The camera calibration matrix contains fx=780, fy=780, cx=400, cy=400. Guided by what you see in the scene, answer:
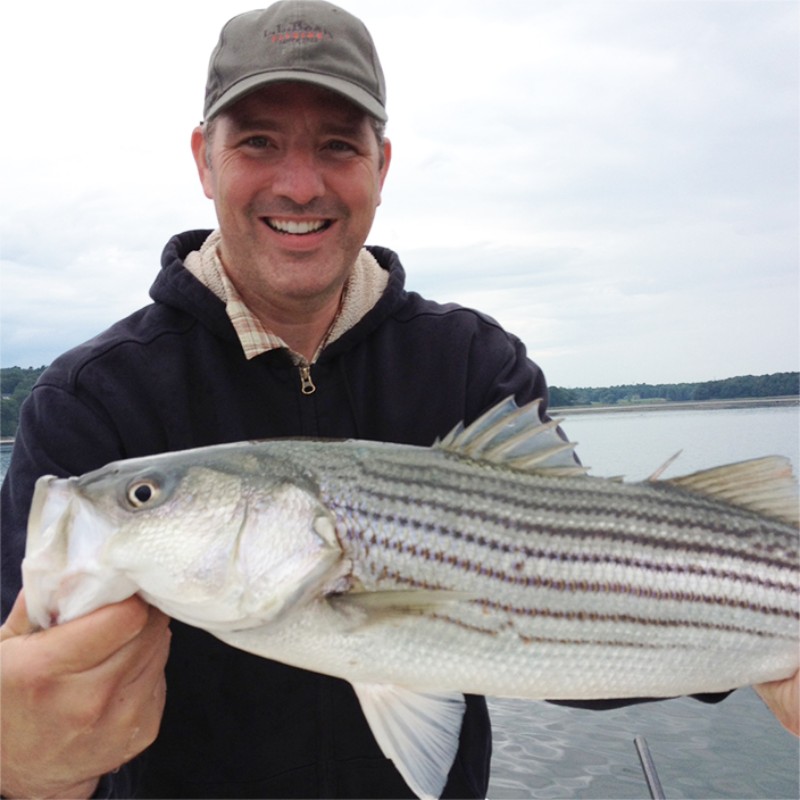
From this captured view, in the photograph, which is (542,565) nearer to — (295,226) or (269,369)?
(269,369)

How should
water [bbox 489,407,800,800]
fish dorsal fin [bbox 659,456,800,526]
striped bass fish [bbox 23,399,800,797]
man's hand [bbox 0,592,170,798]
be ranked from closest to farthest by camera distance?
man's hand [bbox 0,592,170,798] < striped bass fish [bbox 23,399,800,797] < fish dorsal fin [bbox 659,456,800,526] < water [bbox 489,407,800,800]

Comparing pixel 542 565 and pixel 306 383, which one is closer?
pixel 542 565

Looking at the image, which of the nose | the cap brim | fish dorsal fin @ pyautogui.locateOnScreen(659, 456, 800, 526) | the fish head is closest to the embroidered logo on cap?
the cap brim

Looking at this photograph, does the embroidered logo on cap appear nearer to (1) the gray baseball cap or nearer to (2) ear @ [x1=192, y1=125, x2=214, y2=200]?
(1) the gray baseball cap

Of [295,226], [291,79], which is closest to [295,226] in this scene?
[295,226]


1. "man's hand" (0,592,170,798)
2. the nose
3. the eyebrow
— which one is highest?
the eyebrow

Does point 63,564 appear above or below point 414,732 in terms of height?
above

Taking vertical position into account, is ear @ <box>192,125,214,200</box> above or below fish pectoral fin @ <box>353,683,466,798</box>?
above

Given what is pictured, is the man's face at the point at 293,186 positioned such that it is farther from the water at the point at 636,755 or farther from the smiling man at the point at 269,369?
the water at the point at 636,755
